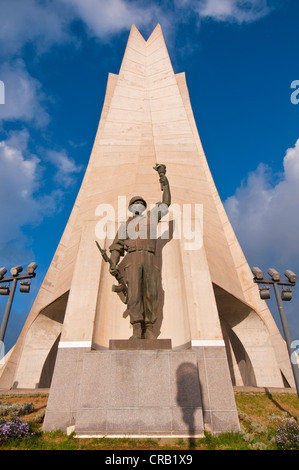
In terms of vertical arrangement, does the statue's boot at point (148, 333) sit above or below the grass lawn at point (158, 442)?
above

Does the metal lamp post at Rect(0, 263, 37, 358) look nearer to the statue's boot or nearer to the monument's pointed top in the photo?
the statue's boot

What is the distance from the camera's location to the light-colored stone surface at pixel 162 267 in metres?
6.17

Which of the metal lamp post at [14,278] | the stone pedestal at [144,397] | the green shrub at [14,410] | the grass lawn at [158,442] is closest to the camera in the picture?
the grass lawn at [158,442]

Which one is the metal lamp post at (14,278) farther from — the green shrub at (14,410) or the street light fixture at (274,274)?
the street light fixture at (274,274)

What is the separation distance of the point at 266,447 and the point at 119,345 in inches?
94.6

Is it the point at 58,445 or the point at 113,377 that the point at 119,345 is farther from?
the point at 58,445

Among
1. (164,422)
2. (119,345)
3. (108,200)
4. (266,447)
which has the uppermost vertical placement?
(108,200)

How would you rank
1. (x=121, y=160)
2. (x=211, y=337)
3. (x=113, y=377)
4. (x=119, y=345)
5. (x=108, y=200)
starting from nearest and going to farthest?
1. (x=113, y=377)
2. (x=119, y=345)
3. (x=211, y=337)
4. (x=108, y=200)
5. (x=121, y=160)

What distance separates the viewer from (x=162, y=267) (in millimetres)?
7371

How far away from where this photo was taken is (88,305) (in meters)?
6.07

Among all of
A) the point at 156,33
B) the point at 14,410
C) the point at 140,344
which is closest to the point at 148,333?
the point at 140,344

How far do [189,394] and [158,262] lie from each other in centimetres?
350

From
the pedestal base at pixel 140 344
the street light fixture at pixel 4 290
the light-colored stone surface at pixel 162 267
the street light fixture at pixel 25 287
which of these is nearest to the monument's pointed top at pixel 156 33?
the light-colored stone surface at pixel 162 267

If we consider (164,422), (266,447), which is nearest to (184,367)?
(164,422)
